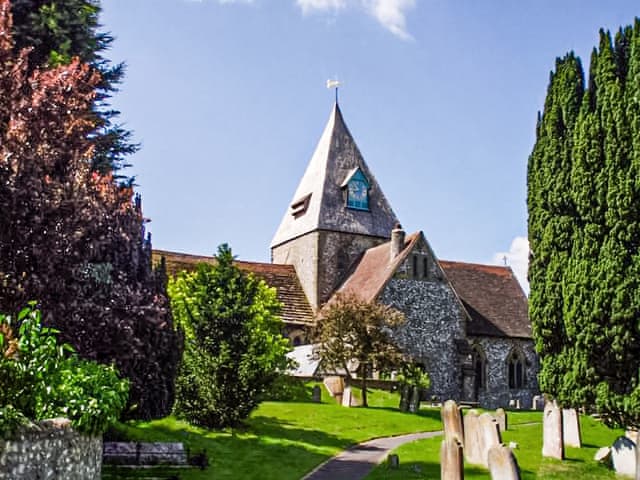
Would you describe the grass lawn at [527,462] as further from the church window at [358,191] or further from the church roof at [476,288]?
the church window at [358,191]

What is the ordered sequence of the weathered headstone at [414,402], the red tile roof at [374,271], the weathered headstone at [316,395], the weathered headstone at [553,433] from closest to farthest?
the weathered headstone at [553,433] < the weathered headstone at [414,402] < the weathered headstone at [316,395] < the red tile roof at [374,271]

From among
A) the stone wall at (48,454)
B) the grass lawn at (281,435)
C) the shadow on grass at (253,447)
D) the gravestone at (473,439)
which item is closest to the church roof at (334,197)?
the grass lawn at (281,435)

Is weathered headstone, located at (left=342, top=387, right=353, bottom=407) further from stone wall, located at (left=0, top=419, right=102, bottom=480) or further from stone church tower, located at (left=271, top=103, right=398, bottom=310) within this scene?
stone wall, located at (left=0, top=419, right=102, bottom=480)

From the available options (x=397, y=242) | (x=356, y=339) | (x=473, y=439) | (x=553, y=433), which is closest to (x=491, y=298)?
(x=397, y=242)

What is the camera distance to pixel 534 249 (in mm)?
21266

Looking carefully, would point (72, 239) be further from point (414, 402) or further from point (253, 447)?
point (414, 402)

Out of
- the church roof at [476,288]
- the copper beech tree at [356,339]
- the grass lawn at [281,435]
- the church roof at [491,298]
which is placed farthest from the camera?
the church roof at [491,298]

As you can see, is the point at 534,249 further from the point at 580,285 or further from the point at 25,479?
the point at 25,479

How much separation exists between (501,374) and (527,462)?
24912mm

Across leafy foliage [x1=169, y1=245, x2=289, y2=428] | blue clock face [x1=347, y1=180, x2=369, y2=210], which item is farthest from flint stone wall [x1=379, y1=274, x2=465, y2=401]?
leafy foliage [x1=169, y1=245, x2=289, y2=428]

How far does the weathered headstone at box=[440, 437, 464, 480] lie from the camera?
48.3 feet

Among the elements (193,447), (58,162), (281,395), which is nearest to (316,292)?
(281,395)

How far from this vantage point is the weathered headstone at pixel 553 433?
21.6 m

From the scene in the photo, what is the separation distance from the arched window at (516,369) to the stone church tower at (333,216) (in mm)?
10024
